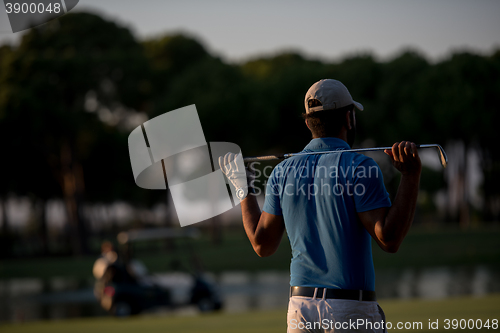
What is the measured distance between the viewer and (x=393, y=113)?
1126 inches

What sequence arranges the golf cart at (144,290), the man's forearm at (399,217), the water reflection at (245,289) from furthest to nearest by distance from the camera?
the water reflection at (245,289)
the golf cart at (144,290)
the man's forearm at (399,217)

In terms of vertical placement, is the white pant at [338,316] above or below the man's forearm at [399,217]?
below

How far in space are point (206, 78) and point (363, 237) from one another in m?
29.7

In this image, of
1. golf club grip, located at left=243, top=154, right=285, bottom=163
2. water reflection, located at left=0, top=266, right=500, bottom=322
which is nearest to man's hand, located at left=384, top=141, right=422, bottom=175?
golf club grip, located at left=243, top=154, right=285, bottom=163

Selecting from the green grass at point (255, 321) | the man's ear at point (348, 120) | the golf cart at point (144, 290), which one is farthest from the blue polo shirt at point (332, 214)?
the golf cart at point (144, 290)

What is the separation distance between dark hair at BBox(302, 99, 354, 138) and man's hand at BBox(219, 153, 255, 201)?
0.47 metres

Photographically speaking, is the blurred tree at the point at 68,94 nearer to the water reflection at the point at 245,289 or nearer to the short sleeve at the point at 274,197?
the water reflection at the point at 245,289

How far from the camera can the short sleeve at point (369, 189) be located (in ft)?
7.45

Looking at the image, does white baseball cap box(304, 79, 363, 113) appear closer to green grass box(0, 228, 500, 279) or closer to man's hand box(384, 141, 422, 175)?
man's hand box(384, 141, 422, 175)

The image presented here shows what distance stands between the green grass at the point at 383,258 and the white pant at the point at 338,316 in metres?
19.7

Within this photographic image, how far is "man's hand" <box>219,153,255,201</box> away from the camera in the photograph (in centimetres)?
288

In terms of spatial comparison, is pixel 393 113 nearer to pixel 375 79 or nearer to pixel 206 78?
pixel 375 79

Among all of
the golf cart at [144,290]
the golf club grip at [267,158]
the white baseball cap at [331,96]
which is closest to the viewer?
the white baseball cap at [331,96]

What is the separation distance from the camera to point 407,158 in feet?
7.47
